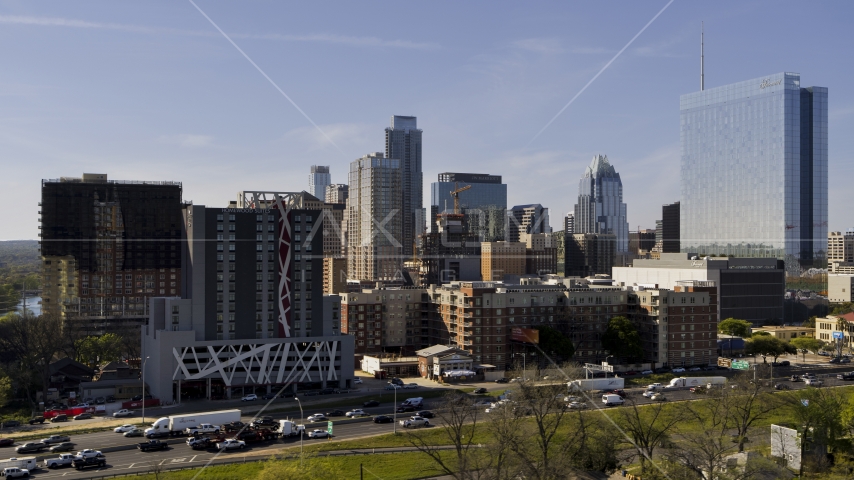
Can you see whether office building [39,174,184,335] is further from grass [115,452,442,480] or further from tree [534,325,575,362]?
grass [115,452,442,480]

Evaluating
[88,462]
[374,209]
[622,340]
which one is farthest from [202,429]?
[374,209]

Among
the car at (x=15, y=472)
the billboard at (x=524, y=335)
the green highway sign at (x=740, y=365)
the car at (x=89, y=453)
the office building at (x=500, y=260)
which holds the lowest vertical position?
the car at (x=15, y=472)

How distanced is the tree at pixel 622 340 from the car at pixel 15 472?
52333mm

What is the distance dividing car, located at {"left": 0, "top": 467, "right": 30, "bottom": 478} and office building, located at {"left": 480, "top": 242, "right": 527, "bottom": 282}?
12756 centimetres

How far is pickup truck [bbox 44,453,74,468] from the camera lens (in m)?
44.2

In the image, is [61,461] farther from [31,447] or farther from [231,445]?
→ [231,445]

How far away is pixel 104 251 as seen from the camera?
4208 inches

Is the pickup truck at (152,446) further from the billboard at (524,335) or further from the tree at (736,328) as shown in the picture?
the tree at (736,328)

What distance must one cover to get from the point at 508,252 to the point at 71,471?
135 m

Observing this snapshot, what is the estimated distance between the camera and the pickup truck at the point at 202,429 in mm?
51666

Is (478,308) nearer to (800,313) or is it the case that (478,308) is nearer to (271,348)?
(271,348)

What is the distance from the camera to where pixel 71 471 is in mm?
43344

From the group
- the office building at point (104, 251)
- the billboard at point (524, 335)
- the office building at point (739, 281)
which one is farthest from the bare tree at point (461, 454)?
the office building at point (739, 281)

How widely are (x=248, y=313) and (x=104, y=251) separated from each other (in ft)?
162
